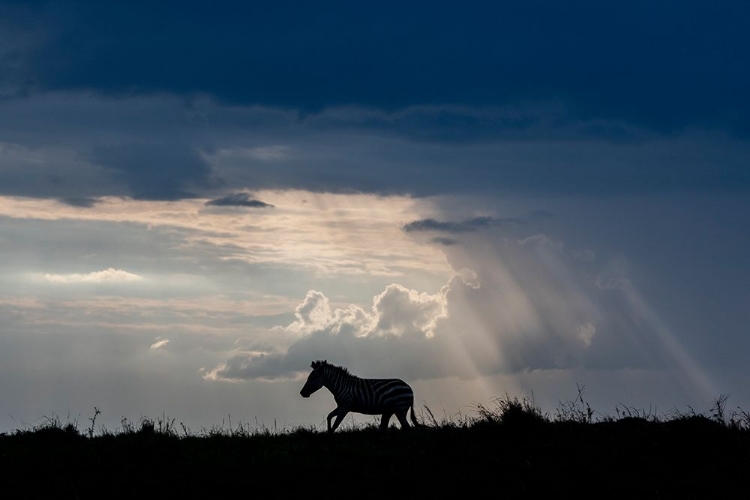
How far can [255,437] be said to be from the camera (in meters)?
21.0

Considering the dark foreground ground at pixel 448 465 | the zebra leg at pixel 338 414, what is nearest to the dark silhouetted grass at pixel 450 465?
the dark foreground ground at pixel 448 465

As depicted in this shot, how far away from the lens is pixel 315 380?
28234mm

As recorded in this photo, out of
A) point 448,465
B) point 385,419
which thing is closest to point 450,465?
point 448,465

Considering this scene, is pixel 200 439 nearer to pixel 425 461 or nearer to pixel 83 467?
A: pixel 83 467

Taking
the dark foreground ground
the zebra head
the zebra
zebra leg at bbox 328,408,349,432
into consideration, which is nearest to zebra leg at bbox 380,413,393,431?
the zebra

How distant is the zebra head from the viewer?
2822cm

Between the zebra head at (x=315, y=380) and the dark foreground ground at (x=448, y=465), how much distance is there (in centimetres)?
923

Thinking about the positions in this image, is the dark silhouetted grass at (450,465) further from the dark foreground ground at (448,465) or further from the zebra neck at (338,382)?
the zebra neck at (338,382)

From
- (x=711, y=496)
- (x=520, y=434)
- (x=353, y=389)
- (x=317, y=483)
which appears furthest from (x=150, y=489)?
(x=353, y=389)

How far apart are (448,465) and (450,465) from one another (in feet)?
0.14

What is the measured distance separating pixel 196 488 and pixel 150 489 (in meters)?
0.87

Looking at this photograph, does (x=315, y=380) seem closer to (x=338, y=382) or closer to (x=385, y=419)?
(x=338, y=382)

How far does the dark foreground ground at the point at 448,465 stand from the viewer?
14773 mm

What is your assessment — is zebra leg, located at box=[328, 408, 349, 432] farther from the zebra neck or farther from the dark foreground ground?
the dark foreground ground
